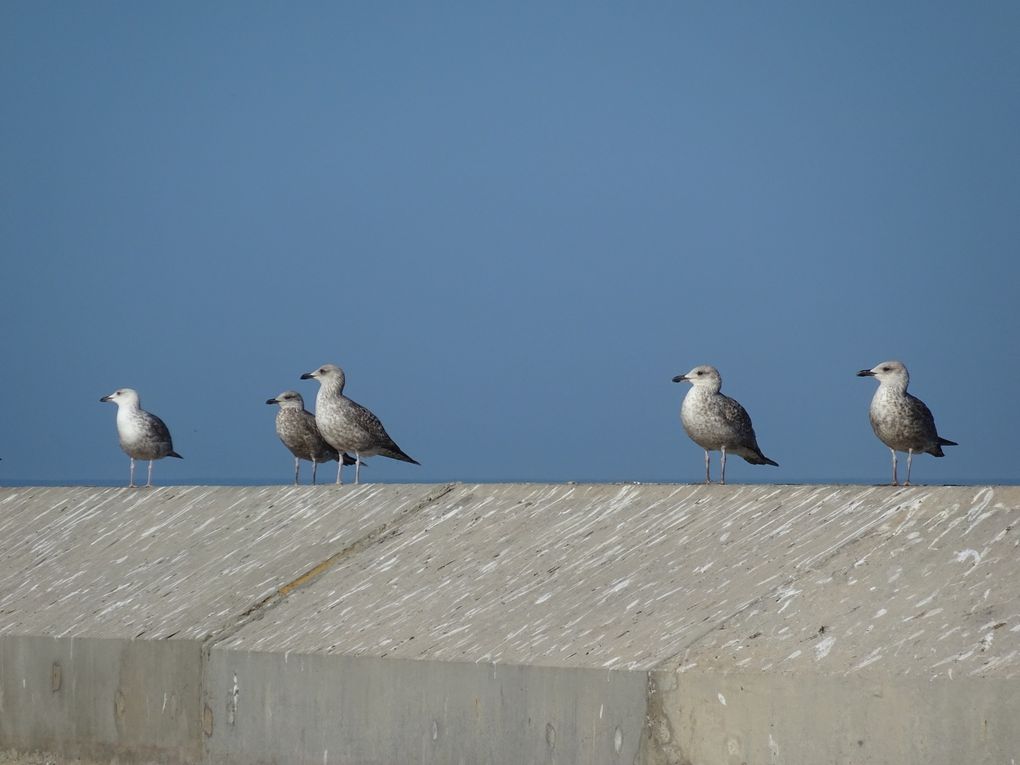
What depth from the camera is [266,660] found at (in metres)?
8.83

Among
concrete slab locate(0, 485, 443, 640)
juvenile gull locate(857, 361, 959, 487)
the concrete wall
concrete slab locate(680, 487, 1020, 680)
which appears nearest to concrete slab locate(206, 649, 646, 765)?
the concrete wall

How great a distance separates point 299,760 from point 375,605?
40.0 inches

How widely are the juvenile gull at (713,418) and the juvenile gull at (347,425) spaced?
141 inches

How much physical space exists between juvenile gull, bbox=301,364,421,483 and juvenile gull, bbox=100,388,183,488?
2.20 m

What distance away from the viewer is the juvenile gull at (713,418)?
43.8 feet

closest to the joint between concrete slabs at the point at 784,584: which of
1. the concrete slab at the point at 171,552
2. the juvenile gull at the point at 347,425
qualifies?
the concrete slab at the point at 171,552

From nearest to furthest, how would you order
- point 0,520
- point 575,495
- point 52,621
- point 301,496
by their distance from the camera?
point 575,495
point 52,621
point 301,496
point 0,520

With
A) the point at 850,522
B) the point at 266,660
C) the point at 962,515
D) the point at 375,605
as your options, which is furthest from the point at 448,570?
the point at 962,515

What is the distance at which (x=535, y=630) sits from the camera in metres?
8.05

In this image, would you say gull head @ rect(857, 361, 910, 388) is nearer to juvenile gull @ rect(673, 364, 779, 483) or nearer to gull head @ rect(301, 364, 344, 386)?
juvenile gull @ rect(673, 364, 779, 483)

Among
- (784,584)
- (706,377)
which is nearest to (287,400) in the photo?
(706,377)

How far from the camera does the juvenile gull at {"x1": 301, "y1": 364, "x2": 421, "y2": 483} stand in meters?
15.8

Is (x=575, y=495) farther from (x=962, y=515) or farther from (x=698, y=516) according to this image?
(x=962, y=515)

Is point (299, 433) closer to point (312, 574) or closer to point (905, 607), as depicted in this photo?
point (312, 574)
